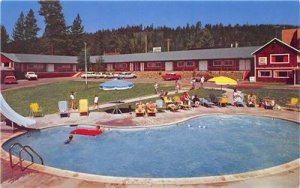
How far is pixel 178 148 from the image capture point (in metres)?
15.9

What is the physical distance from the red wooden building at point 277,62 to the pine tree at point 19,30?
90.9 m

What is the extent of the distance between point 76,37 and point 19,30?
26520mm

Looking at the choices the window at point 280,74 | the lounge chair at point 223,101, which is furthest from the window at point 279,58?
the lounge chair at point 223,101

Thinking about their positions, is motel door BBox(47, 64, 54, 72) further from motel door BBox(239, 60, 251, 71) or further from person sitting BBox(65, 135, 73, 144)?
person sitting BBox(65, 135, 73, 144)

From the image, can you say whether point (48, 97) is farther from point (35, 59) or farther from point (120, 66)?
point (120, 66)

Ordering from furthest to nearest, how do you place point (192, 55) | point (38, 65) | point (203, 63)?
1. point (38, 65)
2. point (192, 55)
3. point (203, 63)

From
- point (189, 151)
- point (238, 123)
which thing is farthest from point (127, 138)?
point (238, 123)

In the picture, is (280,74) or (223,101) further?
(280,74)

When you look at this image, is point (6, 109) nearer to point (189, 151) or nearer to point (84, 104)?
point (84, 104)

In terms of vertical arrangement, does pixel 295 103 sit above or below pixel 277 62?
below

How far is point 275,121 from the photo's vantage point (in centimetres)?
2008

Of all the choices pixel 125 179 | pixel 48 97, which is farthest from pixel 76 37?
pixel 125 179

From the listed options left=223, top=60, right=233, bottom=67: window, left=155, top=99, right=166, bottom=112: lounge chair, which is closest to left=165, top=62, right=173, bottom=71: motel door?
left=223, top=60, right=233, bottom=67: window

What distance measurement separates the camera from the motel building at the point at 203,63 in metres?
45.6
